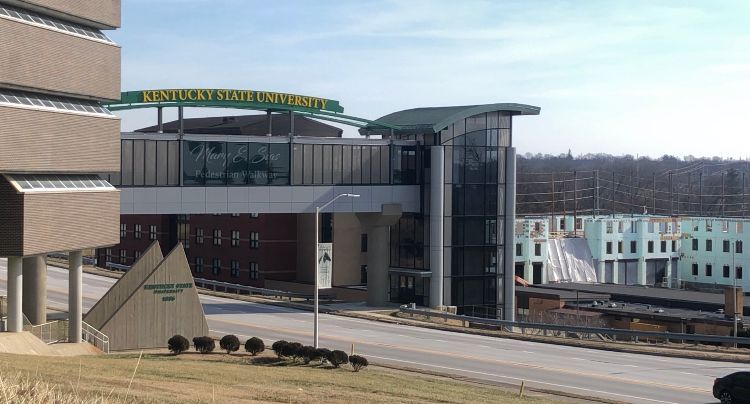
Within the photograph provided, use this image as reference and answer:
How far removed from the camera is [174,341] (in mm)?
44594

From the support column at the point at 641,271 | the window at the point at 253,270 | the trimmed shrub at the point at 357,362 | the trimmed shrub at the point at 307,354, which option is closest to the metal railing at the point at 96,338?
the trimmed shrub at the point at 307,354

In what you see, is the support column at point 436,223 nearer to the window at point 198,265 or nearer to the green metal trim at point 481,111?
the green metal trim at point 481,111

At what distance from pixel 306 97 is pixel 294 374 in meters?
33.1

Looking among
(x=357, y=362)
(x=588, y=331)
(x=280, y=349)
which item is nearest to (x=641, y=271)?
(x=588, y=331)

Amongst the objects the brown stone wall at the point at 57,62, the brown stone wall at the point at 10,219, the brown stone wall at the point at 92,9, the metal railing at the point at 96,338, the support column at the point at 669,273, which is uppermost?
the brown stone wall at the point at 92,9

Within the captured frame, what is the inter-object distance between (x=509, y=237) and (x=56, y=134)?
132ft

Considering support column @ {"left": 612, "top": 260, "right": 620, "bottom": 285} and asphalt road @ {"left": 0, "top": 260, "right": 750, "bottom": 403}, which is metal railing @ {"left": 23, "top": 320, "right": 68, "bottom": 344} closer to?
asphalt road @ {"left": 0, "top": 260, "right": 750, "bottom": 403}

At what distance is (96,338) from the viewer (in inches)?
1930

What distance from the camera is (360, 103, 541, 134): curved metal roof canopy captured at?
238 feet

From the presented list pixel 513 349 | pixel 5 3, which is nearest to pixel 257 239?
pixel 513 349

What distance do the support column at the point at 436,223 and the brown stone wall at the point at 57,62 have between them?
88.8 ft

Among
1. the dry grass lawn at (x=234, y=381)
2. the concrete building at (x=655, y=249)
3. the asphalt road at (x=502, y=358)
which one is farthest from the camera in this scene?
the concrete building at (x=655, y=249)

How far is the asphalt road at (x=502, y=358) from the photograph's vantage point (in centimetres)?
4038

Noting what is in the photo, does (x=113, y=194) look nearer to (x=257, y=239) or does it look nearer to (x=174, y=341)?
(x=174, y=341)
